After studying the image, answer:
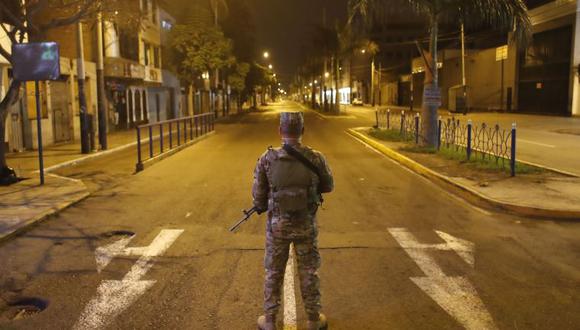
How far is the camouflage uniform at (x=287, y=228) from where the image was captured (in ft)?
14.8

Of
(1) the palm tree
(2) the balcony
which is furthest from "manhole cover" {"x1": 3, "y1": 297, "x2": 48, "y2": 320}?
(2) the balcony

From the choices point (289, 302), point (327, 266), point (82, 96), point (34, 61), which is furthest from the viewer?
point (82, 96)

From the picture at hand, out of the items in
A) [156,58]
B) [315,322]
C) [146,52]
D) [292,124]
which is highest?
[146,52]

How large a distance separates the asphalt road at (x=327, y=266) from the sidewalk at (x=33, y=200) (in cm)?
27

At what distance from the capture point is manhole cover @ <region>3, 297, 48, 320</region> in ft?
17.5

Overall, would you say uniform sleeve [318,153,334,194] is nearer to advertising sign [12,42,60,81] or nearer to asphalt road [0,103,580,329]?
asphalt road [0,103,580,329]

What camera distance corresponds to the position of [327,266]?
6660mm

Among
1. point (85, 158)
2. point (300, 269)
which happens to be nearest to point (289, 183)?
point (300, 269)

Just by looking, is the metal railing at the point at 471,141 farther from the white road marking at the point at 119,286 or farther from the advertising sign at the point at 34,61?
the advertising sign at the point at 34,61

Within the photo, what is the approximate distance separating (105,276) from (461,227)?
5057 millimetres

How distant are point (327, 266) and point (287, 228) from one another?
7.45ft

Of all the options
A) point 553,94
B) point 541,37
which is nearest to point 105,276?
point 553,94

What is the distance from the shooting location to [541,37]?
40375mm

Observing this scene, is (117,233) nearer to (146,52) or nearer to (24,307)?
(24,307)
